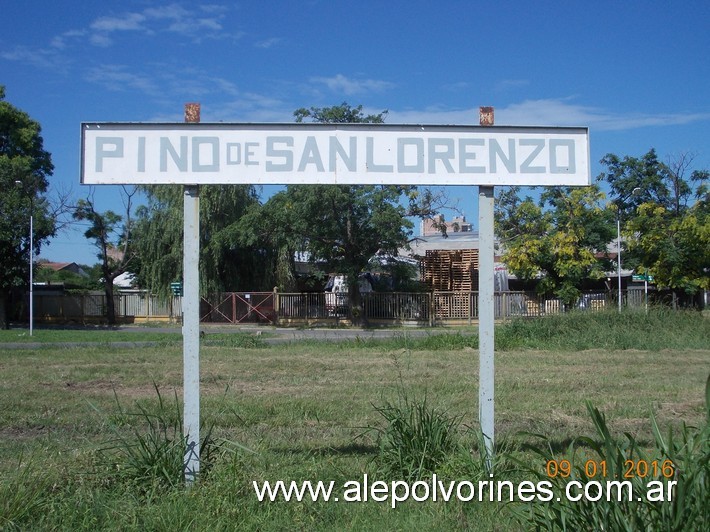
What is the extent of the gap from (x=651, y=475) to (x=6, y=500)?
3.91 m

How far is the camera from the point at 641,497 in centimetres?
360

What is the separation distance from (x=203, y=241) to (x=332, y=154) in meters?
34.5

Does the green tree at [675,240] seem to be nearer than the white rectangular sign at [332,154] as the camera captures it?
No

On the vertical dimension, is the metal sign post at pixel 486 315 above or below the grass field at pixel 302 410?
above

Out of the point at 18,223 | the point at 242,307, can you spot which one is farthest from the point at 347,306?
the point at 18,223

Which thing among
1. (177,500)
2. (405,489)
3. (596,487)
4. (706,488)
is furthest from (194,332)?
(706,488)

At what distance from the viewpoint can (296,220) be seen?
3428 cm

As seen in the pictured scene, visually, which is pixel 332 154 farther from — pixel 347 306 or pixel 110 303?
pixel 110 303

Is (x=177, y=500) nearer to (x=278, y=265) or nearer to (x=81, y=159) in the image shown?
(x=81, y=159)

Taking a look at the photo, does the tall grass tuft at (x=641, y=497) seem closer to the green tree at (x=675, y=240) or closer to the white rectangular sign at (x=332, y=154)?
the white rectangular sign at (x=332, y=154)

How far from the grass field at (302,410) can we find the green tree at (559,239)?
1529 centimetres

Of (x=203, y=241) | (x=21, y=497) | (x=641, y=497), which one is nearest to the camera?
(x=641, y=497)

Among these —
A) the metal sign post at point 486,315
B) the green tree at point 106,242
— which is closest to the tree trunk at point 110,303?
the green tree at point 106,242

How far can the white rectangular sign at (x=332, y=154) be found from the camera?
210 inches
